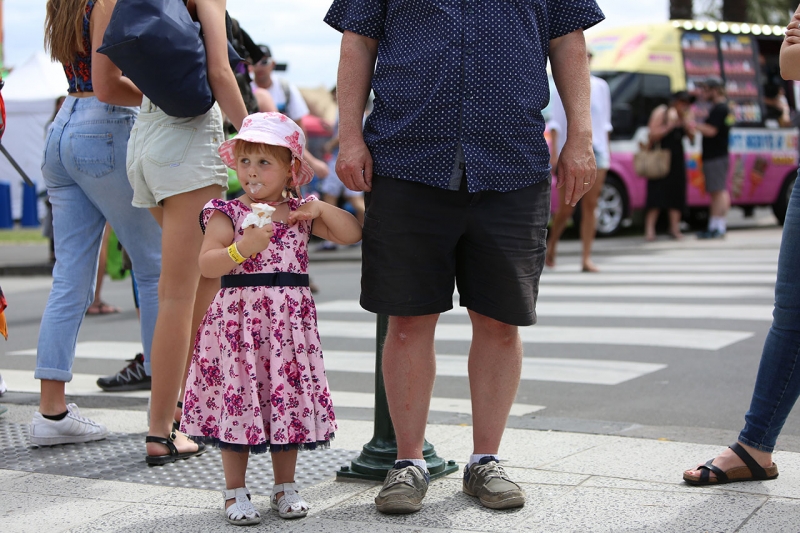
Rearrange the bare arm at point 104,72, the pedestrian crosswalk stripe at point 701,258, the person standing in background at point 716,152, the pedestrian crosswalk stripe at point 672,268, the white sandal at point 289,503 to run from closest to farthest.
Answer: the white sandal at point 289,503
the bare arm at point 104,72
the pedestrian crosswalk stripe at point 672,268
the pedestrian crosswalk stripe at point 701,258
the person standing in background at point 716,152

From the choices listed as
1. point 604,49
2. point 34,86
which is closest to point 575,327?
point 604,49

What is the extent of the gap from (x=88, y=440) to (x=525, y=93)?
223 centimetres

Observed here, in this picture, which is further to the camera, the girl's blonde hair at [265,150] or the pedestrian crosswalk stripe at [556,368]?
the pedestrian crosswalk stripe at [556,368]

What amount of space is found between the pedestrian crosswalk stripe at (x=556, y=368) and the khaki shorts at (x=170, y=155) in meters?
2.47

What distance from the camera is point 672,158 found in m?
14.9

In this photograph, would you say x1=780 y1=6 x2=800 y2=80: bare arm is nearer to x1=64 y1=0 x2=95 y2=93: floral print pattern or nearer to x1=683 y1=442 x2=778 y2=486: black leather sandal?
x1=683 y1=442 x2=778 y2=486: black leather sandal

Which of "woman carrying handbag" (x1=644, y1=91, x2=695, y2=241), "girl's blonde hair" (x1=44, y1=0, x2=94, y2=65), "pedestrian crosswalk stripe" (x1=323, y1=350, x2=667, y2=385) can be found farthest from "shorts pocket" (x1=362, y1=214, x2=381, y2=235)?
"woman carrying handbag" (x1=644, y1=91, x2=695, y2=241)

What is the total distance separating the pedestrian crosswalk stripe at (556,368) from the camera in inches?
223

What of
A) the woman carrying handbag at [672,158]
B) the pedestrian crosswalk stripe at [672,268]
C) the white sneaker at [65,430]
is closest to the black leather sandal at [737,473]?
the white sneaker at [65,430]

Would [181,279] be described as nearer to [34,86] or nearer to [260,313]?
[260,313]

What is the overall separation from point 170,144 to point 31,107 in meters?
18.8

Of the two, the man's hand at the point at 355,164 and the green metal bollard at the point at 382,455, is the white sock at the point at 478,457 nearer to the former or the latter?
the green metal bollard at the point at 382,455

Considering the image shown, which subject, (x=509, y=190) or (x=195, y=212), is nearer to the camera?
(x=509, y=190)

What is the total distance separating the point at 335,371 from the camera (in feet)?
19.9
